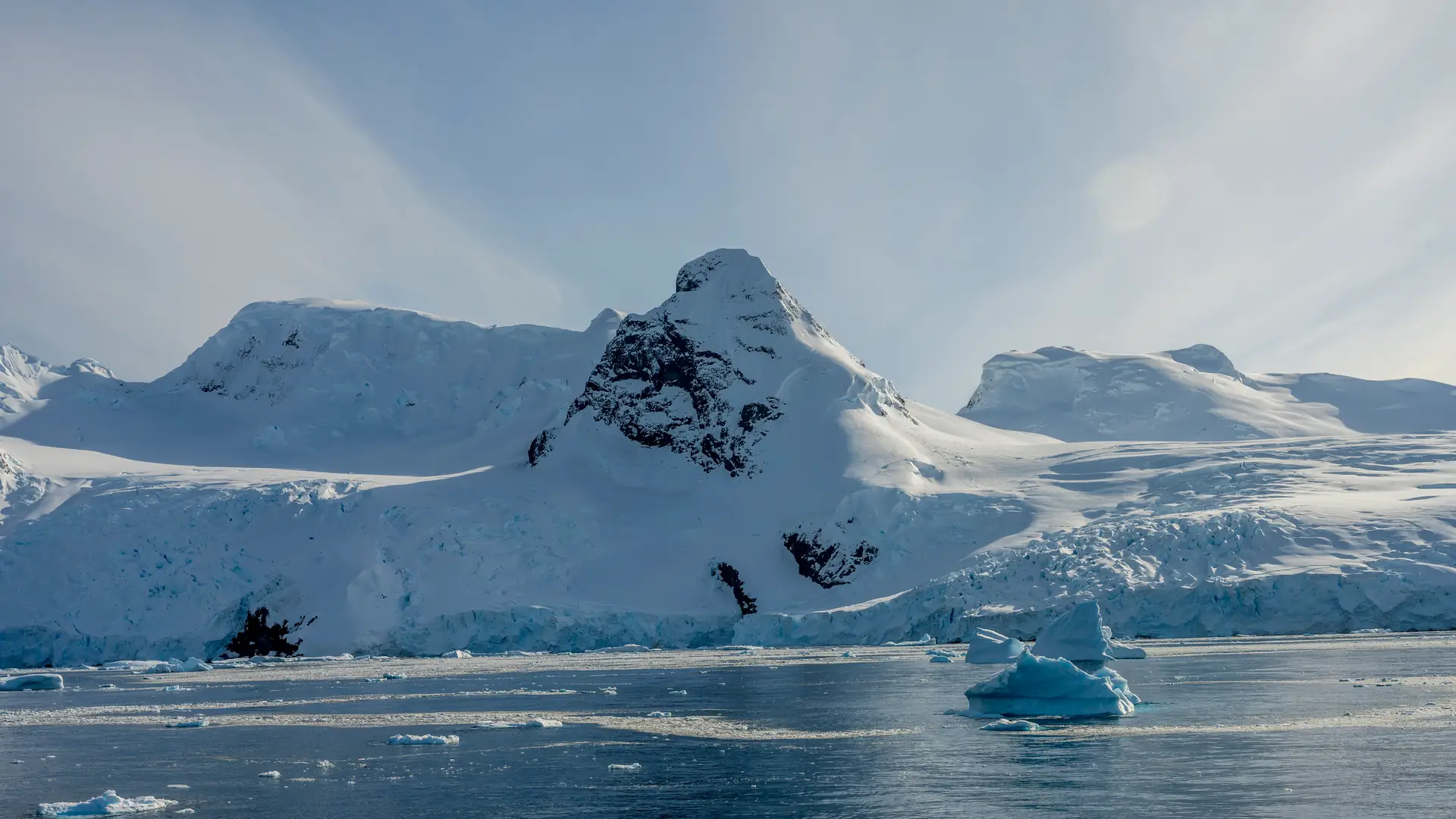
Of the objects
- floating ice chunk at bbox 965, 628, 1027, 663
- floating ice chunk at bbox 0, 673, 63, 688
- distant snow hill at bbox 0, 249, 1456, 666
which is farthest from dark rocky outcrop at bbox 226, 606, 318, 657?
floating ice chunk at bbox 965, 628, 1027, 663

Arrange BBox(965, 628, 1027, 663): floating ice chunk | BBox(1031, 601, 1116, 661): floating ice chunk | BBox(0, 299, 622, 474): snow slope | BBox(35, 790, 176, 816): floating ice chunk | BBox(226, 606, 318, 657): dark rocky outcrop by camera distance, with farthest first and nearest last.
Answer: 1. BBox(0, 299, 622, 474): snow slope
2. BBox(226, 606, 318, 657): dark rocky outcrop
3. BBox(965, 628, 1027, 663): floating ice chunk
4. BBox(1031, 601, 1116, 661): floating ice chunk
5. BBox(35, 790, 176, 816): floating ice chunk

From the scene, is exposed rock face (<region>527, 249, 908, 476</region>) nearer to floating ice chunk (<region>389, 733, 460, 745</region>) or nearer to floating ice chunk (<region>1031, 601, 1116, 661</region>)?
floating ice chunk (<region>1031, 601, 1116, 661</region>)

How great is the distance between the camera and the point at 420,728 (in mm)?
29484

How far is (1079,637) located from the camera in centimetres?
4066

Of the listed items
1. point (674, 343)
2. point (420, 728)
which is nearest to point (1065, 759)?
point (420, 728)

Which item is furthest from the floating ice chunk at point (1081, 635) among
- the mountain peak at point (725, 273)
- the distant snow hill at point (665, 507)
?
the mountain peak at point (725, 273)

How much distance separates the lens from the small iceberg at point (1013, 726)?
26172 mm

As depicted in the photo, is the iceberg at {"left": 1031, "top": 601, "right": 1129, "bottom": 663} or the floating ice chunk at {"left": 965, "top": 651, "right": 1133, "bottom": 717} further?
→ the iceberg at {"left": 1031, "top": 601, "right": 1129, "bottom": 663}

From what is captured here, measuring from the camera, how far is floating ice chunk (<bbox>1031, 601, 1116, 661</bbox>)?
131 ft

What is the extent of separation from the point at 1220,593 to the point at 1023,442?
51765 millimetres

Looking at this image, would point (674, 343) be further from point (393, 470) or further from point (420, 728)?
point (420, 728)

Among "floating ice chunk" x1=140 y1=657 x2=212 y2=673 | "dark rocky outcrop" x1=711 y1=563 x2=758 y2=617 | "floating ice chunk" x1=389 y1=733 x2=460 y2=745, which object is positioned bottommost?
"floating ice chunk" x1=140 y1=657 x2=212 y2=673

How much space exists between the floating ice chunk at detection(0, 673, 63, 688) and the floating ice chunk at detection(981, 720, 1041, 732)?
4522 cm

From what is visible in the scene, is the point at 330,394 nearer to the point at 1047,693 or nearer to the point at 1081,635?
the point at 1081,635
